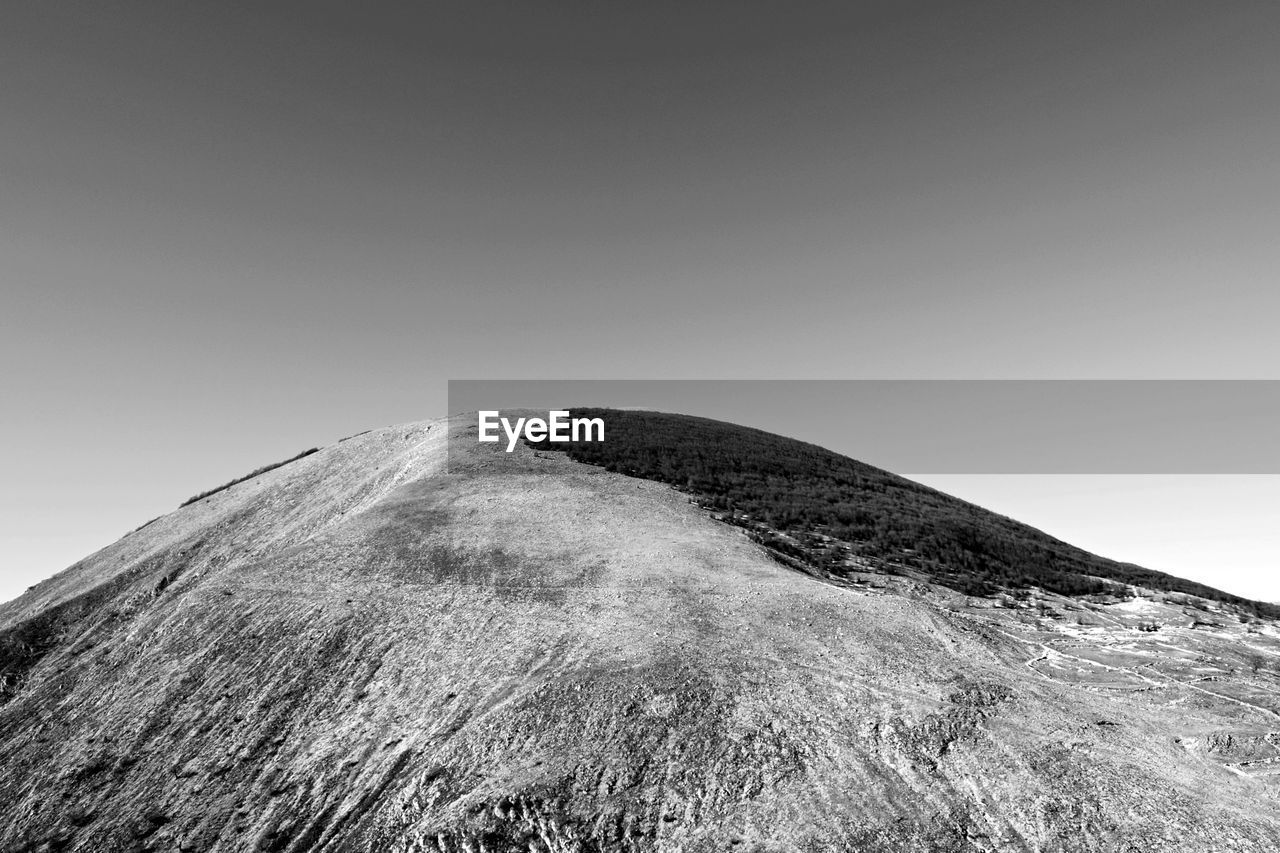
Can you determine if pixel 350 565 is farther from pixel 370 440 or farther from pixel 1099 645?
pixel 1099 645

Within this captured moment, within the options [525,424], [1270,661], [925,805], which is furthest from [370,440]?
[1270,661]

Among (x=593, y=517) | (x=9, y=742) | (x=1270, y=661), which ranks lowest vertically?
(x=9, y=742)

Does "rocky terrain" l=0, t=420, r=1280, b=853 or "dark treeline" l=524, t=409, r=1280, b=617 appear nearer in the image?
"rocky terrain" l=0, t=420, r=1280, b=853

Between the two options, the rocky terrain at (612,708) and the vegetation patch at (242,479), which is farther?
the vegetation patch at (242,479)
